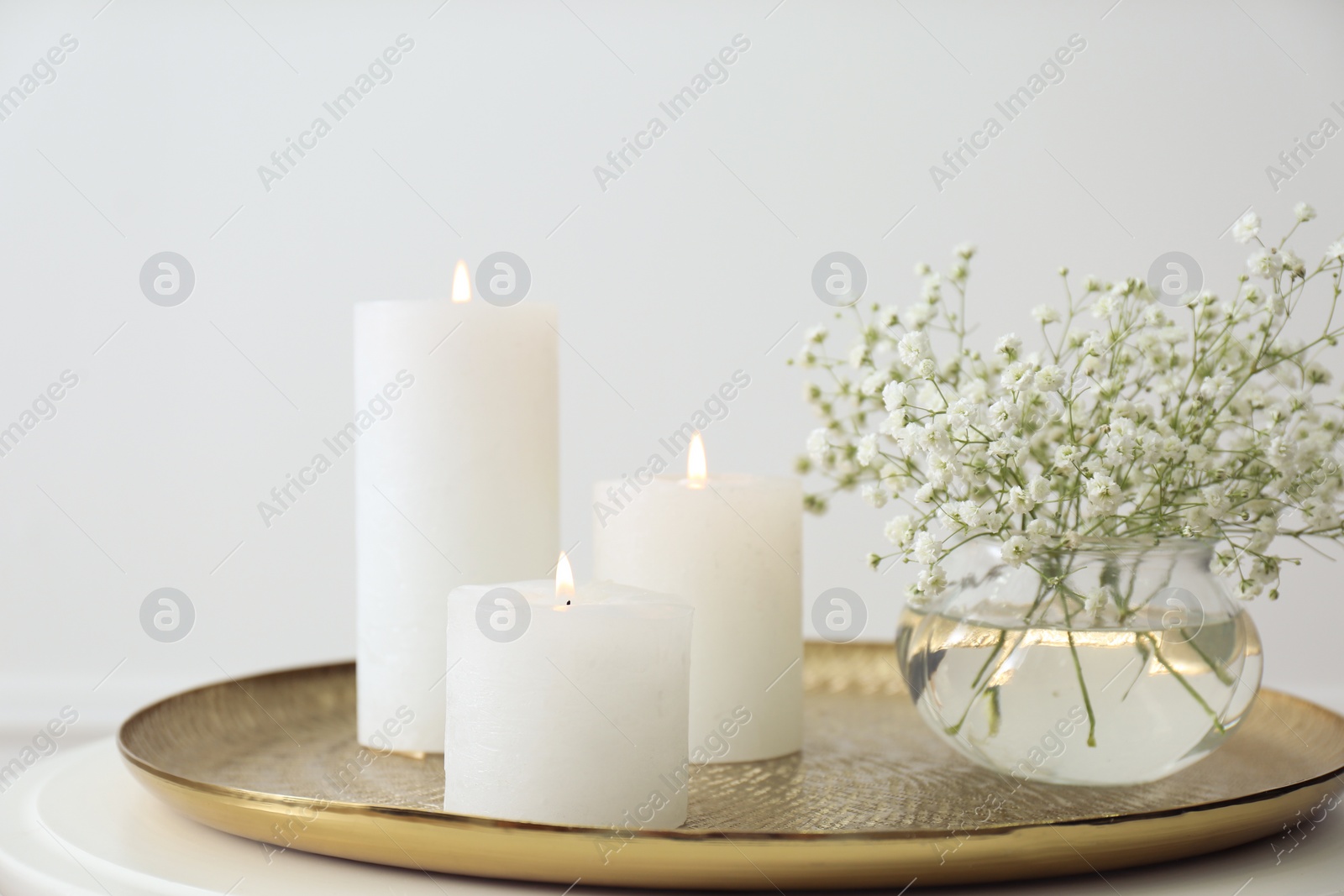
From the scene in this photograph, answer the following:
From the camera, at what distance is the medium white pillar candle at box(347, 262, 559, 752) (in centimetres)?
86

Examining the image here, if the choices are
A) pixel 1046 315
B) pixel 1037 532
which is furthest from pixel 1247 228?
pixel 1037 532

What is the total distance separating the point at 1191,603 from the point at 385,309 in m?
0.58

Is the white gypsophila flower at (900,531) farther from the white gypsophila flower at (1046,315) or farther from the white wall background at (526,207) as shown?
the white wall background at (526,207)

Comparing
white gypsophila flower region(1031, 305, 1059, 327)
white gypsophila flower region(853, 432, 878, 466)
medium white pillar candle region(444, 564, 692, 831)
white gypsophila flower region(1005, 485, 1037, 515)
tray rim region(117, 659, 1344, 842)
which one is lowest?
tray rim region(117, 659, 1344, 842)

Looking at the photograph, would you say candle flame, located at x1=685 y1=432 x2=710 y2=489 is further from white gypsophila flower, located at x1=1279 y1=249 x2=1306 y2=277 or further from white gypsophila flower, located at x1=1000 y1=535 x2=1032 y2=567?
white gypsophila flower, located at x1=1279 y1=249 x2=1306 y2=277

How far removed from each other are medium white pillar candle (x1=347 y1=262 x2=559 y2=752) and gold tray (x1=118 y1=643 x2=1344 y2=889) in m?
0.08

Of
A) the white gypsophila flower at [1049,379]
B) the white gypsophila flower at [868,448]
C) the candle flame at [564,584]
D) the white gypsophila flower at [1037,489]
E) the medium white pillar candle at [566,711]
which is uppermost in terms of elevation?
the white gypsophila flower at [1049,379]

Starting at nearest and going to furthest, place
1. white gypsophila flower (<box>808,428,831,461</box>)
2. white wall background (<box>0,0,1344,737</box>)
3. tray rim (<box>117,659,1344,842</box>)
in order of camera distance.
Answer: tray rim (<box>117,659,1344,842</box>) < white gypsophila flower (<box>808,428,831,461</box>) < white wall background (<box>0,0,1344,737</box>)

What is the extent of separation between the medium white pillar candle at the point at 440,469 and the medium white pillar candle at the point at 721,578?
0.07 meters

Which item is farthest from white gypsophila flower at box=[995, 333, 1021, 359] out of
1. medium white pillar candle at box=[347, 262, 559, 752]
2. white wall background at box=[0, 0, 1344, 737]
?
white wall background at box=[0, 0, 1344, 737]

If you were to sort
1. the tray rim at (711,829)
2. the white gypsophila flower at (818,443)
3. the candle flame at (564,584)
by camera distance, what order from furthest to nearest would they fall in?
the white gypsophila flower at (818,443) → the candle flame at (564,584) → the tray rim at (711,829)

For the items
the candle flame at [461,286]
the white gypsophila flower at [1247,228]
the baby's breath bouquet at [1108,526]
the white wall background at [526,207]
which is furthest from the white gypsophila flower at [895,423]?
the white wall background at [526,207]

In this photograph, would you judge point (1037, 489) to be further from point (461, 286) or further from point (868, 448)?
point (461, 286)

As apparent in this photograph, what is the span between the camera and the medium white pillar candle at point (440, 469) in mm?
863
